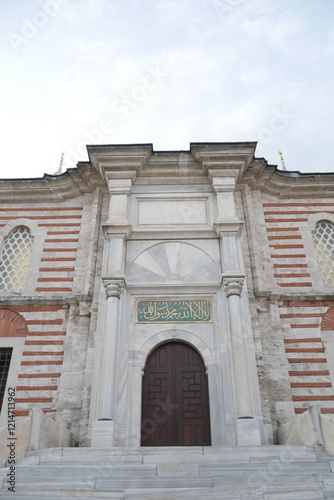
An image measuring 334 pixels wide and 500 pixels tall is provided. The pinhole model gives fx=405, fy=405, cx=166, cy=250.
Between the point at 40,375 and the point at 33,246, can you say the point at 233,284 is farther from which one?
the point at 33,246

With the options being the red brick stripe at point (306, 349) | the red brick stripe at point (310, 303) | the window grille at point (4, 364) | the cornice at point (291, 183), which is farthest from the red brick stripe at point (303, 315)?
the window grille at point (4, 364)

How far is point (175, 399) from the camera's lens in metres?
8.90

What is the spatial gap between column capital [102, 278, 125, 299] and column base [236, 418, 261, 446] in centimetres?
379

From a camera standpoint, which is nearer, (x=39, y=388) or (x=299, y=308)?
(x=39, y=388)

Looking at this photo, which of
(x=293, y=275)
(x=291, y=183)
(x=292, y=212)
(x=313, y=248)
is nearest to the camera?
(x=293, y=275)

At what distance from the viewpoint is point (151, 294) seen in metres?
9.84

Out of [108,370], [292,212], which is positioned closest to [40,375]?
[108,370]

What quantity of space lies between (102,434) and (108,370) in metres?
1.24

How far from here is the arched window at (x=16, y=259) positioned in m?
11.3

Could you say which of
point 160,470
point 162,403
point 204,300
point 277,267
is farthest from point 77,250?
point 160,470

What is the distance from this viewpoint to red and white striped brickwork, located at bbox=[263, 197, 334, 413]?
9273 millimetres

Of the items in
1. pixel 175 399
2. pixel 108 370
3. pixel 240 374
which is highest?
pixel 108 370

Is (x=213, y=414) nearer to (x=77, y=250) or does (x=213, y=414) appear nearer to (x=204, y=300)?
(x=204, y=300)

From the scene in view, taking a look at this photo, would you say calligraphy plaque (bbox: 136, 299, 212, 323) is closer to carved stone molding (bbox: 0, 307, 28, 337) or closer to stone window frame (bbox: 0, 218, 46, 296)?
carved stone molding (bbox: 0, 307, 28, 337)
